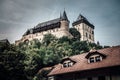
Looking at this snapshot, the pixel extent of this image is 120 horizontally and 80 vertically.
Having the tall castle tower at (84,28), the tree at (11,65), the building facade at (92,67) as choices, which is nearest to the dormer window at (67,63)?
the building facade at (92,67)

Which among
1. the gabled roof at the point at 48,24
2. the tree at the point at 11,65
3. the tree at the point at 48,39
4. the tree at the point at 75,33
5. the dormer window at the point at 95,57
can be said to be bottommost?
the tree at the point at 11,65

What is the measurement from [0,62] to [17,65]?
372 cm

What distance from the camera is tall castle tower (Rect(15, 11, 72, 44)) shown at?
110062mm

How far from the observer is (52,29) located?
4528 inches

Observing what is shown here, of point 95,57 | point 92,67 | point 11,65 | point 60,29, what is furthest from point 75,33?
point 92,67

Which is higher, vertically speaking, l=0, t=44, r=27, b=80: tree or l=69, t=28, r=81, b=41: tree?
l=69, t=28, r=81, b=41: tree

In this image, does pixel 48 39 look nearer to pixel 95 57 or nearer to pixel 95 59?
pixel 95 57

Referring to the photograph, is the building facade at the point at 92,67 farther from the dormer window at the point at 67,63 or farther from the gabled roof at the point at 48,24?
the gabled roof at the point at 48,24

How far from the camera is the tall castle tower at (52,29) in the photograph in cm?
11006

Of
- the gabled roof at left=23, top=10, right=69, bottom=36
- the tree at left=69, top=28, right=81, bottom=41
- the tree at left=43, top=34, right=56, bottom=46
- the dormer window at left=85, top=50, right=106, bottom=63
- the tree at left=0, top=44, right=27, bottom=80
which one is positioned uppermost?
the gabled roof at left=23, top=10, right=69, bottom=36

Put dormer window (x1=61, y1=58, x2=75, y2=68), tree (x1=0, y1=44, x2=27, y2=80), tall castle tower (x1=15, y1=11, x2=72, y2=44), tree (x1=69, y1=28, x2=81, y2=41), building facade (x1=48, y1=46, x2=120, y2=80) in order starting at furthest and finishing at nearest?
tree (x1=69, y1=28, x2=81, y2=41)
tall castle tower (x1=15, y1=11, x2=72, y2=44)
tree (x1=0, y1=44, x2=27, y2=80)
dormer window (x1=61, y1=58, x2=75, y2=68)
building facade (x1=48, y1=46, x2=120, y2=80)

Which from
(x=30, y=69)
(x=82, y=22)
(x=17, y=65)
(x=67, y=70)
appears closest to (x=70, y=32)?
(x=82, y=22)

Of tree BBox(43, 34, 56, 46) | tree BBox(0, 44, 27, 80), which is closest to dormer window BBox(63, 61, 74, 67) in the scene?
tree BBox(0, 44, 27, 80)

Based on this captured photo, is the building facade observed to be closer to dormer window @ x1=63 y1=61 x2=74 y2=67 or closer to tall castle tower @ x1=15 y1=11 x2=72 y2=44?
dormer window @ x1=63 y1=61 x2=74 y2=67
